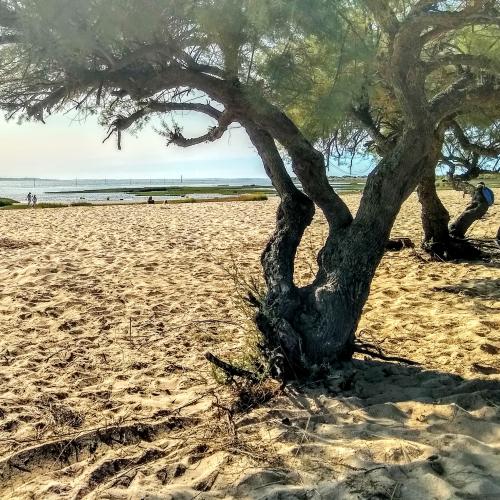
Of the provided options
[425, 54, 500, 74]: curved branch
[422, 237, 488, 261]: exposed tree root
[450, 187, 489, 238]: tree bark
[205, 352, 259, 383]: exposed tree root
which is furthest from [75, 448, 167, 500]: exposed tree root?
[450, 187, 489, 238]: tree bark

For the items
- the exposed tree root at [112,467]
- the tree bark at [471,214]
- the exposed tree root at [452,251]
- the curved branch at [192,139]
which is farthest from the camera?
the tree bark at [471,214]

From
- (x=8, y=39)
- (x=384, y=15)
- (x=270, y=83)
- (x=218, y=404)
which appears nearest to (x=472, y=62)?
(x=384, y=15)

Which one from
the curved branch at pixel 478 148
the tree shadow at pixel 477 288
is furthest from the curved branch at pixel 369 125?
the tree shadow at pixel 477 288

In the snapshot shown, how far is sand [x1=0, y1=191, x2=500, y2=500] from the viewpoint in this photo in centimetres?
292

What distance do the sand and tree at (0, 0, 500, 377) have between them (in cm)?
52

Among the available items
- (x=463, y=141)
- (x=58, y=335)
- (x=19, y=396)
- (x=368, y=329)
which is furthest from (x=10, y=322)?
(x=463, y=141)

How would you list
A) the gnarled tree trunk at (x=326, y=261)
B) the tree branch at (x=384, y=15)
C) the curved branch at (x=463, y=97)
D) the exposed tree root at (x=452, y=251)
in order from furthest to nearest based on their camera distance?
the exposed tree root at (x=452, y=251), the curved branch at (x=463, y=97), the gnarled tree trunk at (x=326, y=261), the tree branch at (x=384, y=15)

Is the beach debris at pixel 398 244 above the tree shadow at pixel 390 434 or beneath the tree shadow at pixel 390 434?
above

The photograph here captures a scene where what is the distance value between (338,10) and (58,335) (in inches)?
172

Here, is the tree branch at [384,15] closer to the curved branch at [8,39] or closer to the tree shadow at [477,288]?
the curved branch at [8,39]

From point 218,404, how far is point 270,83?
2.35m

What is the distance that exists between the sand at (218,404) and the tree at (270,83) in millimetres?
524

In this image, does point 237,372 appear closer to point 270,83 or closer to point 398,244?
point 270,83

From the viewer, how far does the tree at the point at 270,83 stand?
3.28 meters
